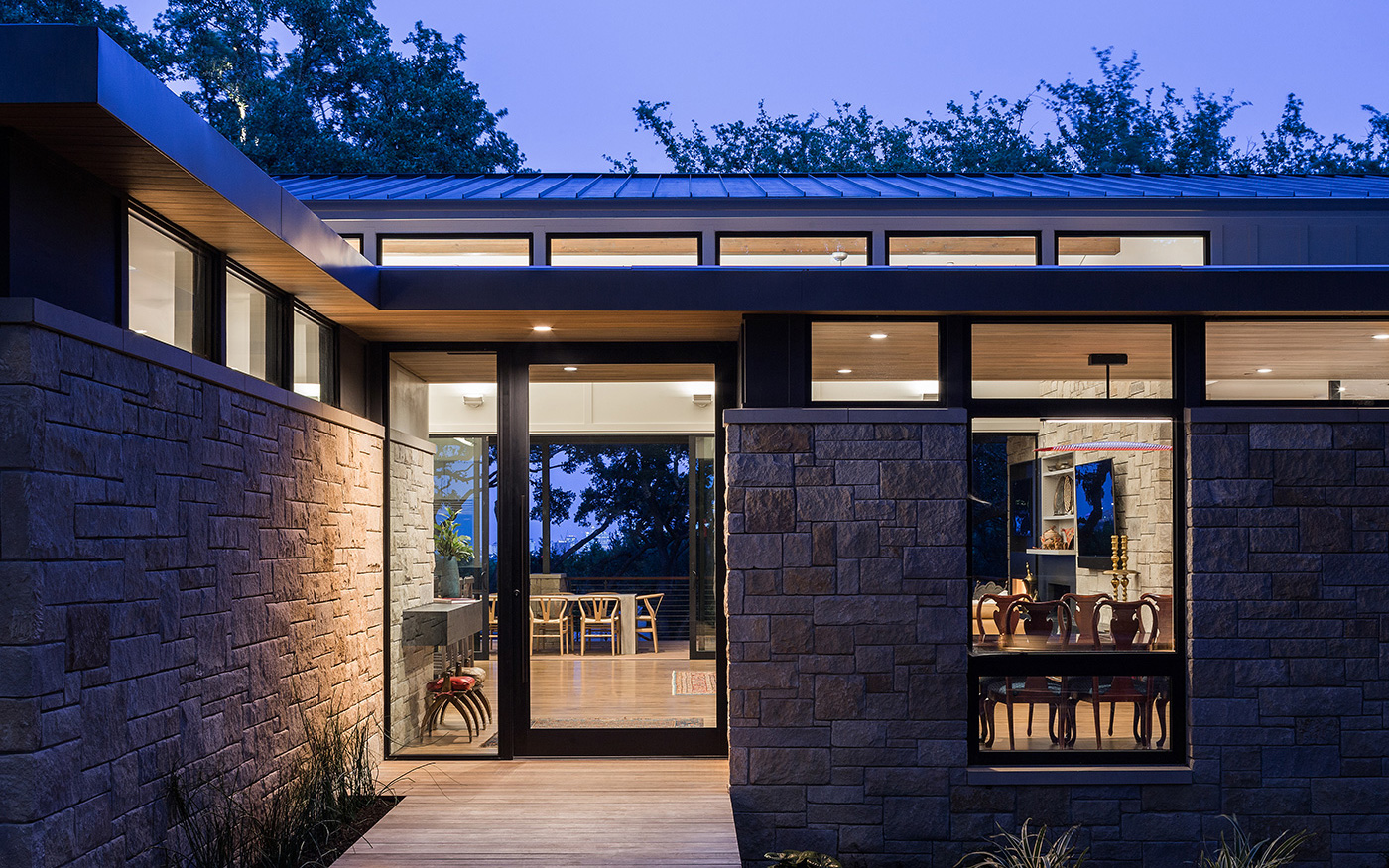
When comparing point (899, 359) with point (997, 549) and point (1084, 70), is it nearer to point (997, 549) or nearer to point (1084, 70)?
point (997, 549)

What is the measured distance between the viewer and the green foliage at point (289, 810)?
4.29 m

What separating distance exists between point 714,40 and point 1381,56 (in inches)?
2646

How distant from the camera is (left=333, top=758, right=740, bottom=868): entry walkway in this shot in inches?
195

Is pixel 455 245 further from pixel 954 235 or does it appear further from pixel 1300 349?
pixel 1300 349

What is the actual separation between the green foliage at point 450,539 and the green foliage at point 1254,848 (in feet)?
15.2

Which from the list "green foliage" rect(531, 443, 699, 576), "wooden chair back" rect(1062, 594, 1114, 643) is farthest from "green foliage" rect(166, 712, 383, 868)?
"wooden chair back" rect(1062, 594, 1114, 643)

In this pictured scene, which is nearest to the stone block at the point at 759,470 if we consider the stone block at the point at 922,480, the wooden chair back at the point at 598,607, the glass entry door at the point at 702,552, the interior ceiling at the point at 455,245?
the stone block at the point at 922,480

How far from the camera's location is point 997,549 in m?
6.00

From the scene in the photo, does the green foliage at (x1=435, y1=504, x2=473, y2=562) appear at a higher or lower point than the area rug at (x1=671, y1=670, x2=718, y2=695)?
higher

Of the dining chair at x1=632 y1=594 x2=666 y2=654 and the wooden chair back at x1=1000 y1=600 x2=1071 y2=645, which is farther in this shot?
the dining chair at x1=632 y1=594 x2=666 y2=654

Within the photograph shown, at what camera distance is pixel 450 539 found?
22.8 ft

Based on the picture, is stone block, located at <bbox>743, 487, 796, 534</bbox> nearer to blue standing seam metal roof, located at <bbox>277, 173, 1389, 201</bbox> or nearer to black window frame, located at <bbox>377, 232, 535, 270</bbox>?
black window frame, located at <bbox>377, 232, 535, 270</bbox>

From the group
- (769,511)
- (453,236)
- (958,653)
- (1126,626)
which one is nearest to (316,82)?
(453,236)

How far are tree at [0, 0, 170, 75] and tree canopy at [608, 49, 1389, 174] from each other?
37.5 feet
